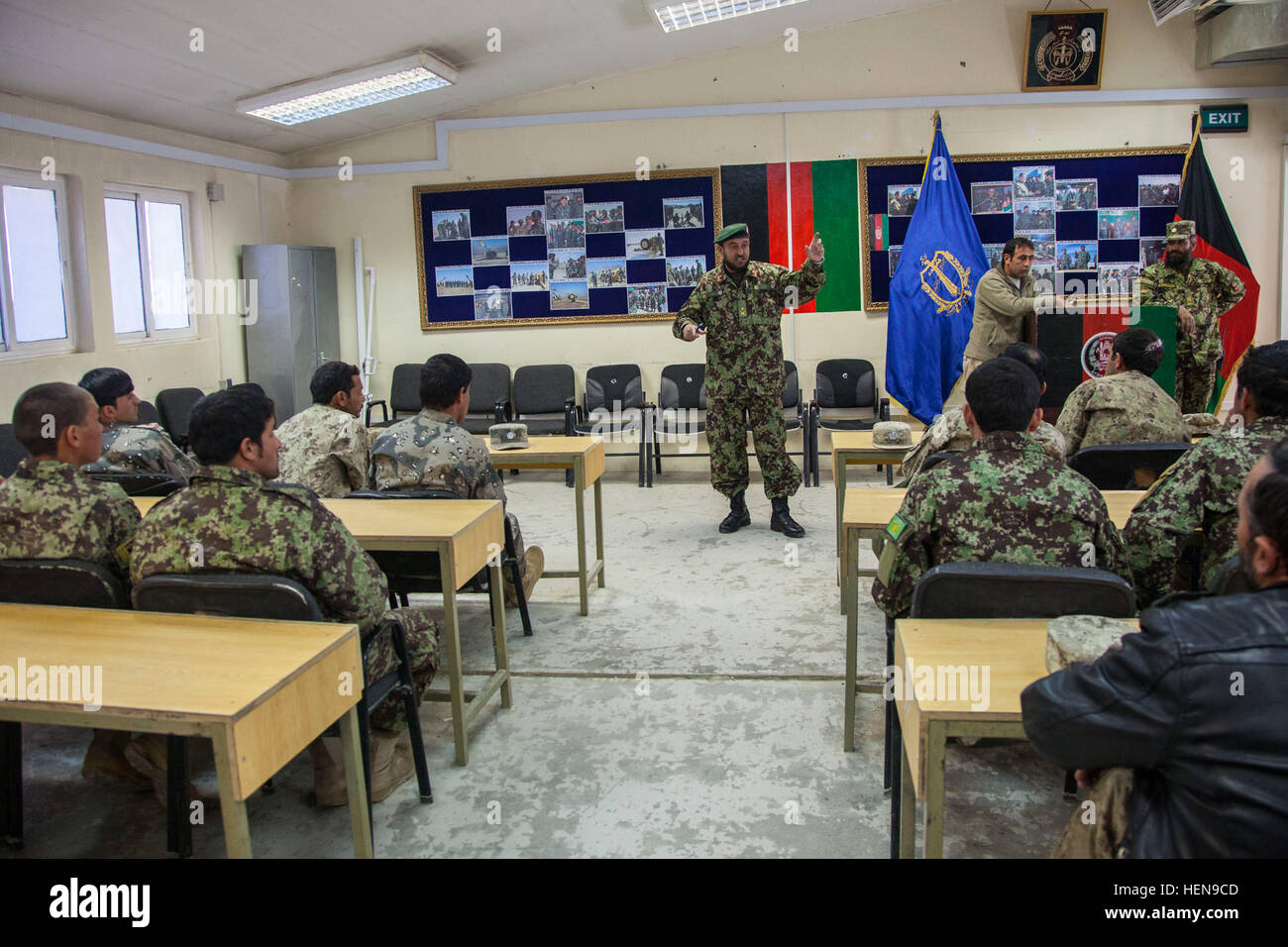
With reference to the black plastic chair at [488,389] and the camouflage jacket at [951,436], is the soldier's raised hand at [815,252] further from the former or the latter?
the black plastic chair at [488,389]

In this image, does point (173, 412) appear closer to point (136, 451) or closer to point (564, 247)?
point (136, 451)

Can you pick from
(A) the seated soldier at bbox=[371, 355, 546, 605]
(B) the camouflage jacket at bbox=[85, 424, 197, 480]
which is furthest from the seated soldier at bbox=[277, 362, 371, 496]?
(B) the camouflage jacket at bbox=[85, 424, 197, 480]

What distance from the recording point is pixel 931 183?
7.29 meters

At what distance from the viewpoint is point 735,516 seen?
586cm

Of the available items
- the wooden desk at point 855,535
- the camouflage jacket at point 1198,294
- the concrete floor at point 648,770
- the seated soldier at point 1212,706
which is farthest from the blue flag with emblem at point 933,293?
the seated soldier at point 1212,706

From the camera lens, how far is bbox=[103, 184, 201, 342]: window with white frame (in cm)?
651

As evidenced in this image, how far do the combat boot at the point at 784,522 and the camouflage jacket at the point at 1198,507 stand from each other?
298cm

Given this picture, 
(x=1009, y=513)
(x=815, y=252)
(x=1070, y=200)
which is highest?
(x=1070, y=200)

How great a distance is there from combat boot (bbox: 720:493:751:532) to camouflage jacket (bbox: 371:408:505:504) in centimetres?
237

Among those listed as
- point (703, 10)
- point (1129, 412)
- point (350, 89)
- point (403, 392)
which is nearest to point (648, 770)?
point (1129, 412)

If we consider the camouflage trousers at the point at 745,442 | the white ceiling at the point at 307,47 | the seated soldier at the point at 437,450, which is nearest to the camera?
the seated soldier at the point at 437,450

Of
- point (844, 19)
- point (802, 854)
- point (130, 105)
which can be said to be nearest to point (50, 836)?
point (802, 854)

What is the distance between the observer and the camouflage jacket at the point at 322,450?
3.80 meters

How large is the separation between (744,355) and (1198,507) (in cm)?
323
